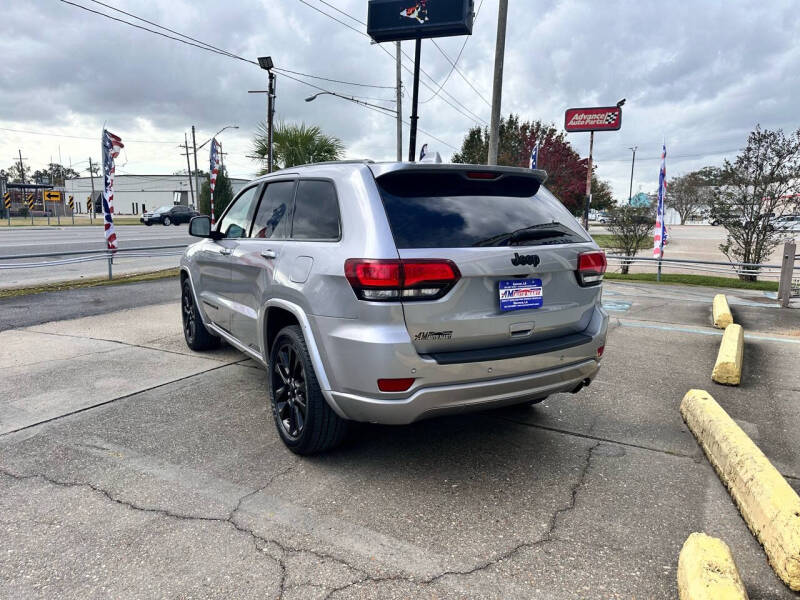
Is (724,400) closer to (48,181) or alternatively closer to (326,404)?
(326,404)

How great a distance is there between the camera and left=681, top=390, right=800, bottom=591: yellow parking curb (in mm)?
2361

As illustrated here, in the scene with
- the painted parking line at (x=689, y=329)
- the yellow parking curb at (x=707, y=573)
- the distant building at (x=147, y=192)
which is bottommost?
the painted parking line at (x=689, y=329)

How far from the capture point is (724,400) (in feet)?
15.6

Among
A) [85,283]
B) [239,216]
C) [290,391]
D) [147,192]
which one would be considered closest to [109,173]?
[85,283]

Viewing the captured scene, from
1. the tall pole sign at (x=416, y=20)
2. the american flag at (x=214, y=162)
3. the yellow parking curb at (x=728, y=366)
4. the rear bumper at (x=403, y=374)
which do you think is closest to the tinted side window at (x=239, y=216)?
the rear bumper at (x=403, y=374)

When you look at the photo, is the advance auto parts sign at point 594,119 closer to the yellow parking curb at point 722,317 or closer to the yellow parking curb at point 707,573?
the yellow parking curb at point 722,317

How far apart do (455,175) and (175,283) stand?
9.44m

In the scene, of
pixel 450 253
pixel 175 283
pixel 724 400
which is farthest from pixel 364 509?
pixel 175 283

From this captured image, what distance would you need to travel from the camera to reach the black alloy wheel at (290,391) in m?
3.41

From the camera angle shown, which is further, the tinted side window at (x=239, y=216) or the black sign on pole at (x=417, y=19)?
the black sign on pole at (x=417, y=19)

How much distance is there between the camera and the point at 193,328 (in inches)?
231

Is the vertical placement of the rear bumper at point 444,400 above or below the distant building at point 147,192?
below

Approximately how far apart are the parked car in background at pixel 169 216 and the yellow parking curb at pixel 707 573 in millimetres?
45822

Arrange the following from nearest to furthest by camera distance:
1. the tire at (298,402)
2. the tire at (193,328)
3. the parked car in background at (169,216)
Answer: the tire at (298,402), the tire at (193,328), the parked car in background at (169,216)
